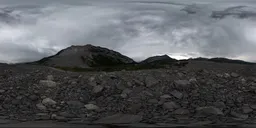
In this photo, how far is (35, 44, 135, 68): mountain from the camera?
569 ft

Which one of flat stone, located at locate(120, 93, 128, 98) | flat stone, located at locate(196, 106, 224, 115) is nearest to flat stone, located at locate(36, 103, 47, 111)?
flat stone, located at locate(120, 93, 128, 98)

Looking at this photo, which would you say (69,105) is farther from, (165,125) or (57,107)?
(165,125)

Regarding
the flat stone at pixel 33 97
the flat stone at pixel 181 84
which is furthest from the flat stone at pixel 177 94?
the flat stone at pixel 33 97

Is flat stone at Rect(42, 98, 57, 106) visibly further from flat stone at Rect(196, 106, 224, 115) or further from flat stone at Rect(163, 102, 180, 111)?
flat stone at Rect(196, 106, 224, 115)

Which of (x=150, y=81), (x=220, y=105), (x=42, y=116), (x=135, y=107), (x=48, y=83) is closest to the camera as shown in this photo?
(x=42, y=116)

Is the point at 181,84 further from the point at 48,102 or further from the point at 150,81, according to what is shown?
the point at 48,102

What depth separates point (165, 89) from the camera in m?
19.6

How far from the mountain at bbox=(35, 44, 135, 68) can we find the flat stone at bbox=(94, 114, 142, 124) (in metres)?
153

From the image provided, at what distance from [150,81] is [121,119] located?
14.9 feet

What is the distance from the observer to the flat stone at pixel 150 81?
20.0 m

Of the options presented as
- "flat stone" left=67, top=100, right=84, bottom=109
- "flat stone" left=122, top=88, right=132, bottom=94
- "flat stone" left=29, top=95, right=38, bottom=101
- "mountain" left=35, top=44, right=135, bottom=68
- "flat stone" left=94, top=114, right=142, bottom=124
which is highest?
"mountain" left=35, top=44, right=135, bottom=68

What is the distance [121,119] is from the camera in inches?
637

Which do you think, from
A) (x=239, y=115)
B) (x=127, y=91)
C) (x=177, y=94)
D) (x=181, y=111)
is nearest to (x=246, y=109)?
(x=239, y=115)

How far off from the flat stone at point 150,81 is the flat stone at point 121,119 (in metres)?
3.60
